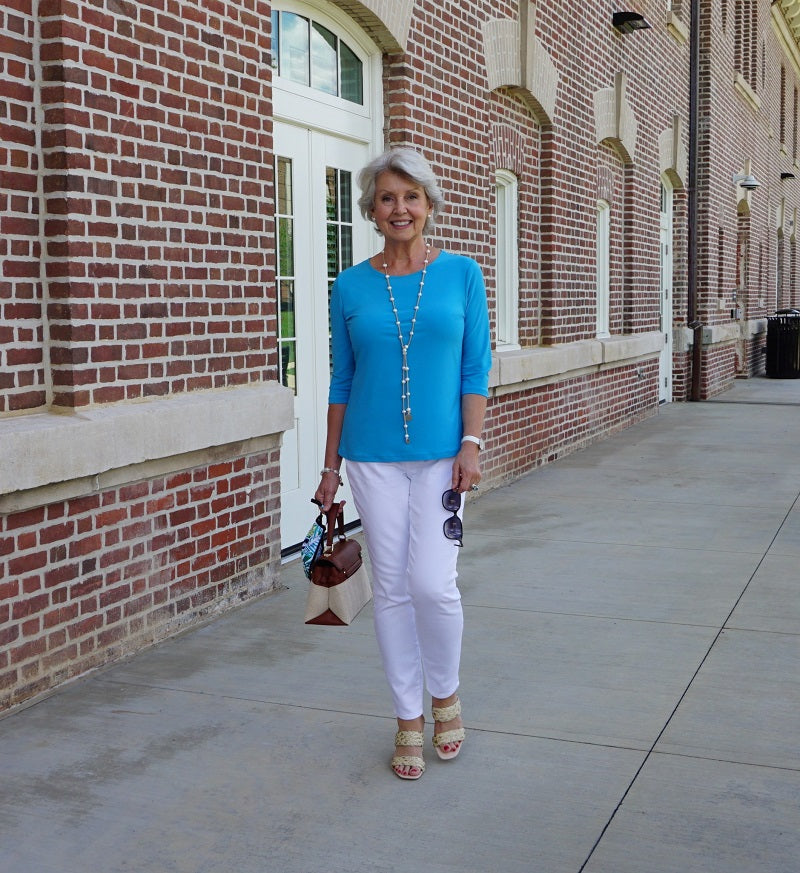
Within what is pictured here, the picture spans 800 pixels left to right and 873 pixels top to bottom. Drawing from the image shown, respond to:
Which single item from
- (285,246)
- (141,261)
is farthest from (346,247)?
(141,261)

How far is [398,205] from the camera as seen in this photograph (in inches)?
154

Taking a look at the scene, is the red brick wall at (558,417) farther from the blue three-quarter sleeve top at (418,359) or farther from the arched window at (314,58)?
the blue three-quarter sleeve top at (418,359)

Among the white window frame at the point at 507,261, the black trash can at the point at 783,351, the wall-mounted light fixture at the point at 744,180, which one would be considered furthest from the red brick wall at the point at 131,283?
the black trash can at the point at 783,351

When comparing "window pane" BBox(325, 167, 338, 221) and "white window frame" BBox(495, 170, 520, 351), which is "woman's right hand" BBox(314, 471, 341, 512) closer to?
"window pane" BBox(325, 167, 338, 221)

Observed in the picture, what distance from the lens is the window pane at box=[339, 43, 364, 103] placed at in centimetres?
785

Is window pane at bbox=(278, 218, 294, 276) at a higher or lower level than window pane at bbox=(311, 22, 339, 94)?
lower

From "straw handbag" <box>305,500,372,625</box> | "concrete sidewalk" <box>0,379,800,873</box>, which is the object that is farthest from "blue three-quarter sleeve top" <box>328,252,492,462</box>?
"concrete sidewalk" <box>0,379,800,873</box>

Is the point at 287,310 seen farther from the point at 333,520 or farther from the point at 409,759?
the point at 409,759

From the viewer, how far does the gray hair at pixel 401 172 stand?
387 centimetres

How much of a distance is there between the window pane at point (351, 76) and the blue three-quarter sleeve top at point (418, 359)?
14.0 feet

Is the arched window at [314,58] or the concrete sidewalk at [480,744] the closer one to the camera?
the concrete sidewalk at [480,744]

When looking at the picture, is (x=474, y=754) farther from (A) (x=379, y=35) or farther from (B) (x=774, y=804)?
(A) (x=379, y=35)

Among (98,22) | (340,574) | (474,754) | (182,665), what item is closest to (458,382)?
(340,574)

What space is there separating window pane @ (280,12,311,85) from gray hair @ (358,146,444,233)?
3402 mm
